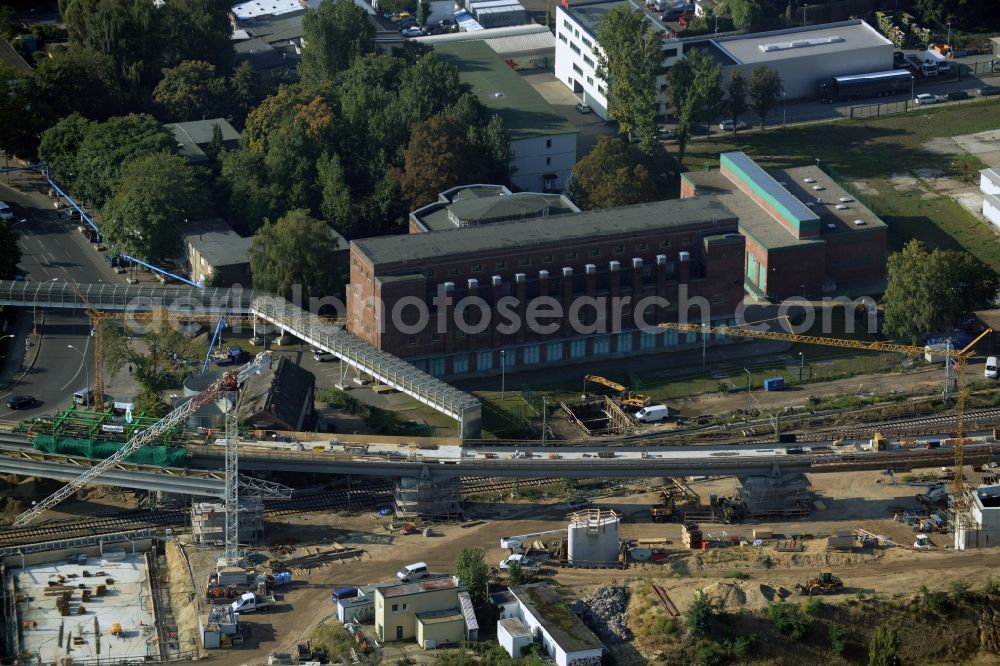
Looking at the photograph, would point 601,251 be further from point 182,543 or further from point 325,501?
point 182,543

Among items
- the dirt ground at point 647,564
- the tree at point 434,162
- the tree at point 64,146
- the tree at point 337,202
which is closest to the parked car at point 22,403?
the dirt ground at point 647,564

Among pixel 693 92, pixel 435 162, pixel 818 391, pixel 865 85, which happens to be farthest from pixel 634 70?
pixel 818 391

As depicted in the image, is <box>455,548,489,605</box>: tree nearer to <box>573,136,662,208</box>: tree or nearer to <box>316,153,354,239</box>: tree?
<box>573,136,662,208</box>: tree

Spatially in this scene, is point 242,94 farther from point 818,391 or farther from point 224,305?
point 818,391

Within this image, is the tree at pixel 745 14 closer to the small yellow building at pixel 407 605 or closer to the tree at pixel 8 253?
the tree at pixel 8 253

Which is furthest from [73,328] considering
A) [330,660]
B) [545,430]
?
[330,660]

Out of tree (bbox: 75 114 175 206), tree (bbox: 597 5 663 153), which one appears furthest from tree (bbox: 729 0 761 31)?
tree (bbox: 75 114 175 206)
